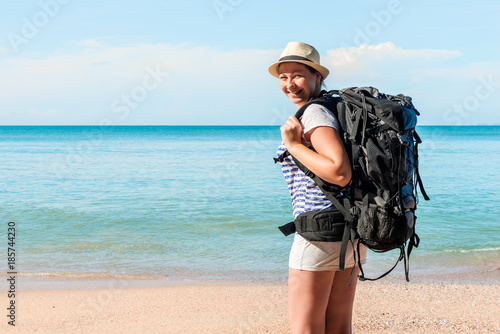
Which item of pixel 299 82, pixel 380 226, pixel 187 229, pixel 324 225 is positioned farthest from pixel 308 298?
pixel 187 229

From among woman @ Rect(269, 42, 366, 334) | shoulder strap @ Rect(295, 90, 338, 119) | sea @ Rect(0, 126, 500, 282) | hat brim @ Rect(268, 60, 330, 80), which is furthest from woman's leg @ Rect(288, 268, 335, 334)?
sea @ Rect(0, 126, 500, 282)

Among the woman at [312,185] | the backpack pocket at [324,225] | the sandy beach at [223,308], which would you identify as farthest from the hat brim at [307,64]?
the sandy beach at [223,308]

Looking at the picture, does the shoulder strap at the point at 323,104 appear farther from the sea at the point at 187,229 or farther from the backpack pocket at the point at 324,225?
the sea at the point at 187,229

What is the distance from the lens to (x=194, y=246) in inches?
327

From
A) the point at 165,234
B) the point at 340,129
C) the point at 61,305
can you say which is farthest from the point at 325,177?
the point at 165,234

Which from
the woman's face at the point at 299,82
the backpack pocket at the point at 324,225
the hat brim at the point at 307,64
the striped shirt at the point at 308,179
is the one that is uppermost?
the hat brim at the point at 307,64

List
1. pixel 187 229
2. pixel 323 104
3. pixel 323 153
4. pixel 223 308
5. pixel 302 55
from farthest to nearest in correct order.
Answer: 1. pixel 187 229
2. pixel 223 308
3. pixel 302 55
4. pixel 323 104
5. pixel 323 153

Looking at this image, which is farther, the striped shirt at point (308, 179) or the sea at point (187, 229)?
the sea at point (187, 229)

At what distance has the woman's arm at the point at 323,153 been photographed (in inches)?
78.6

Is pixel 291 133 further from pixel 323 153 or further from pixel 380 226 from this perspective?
pixel 380 226

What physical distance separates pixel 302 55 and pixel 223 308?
11.2 ft

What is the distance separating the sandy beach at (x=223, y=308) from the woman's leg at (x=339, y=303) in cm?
206

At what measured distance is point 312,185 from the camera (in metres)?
2.15

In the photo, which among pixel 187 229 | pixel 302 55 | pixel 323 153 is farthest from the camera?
pixel 187 229
